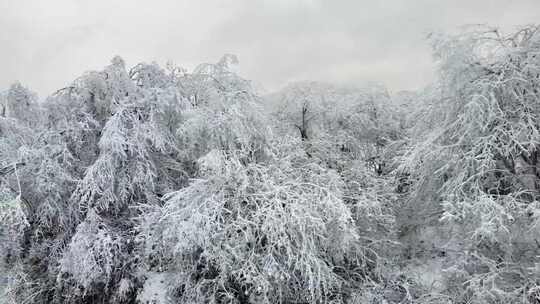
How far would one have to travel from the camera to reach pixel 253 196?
8656mm

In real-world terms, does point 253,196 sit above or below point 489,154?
below

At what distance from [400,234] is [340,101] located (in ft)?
23.5

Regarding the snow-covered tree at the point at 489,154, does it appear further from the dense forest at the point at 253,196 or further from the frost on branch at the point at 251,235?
the frost on branch at the point at 251,235

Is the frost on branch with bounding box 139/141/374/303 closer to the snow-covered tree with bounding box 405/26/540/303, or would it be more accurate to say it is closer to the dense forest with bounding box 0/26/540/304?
the dense forest with bounding box 0/26/540/304

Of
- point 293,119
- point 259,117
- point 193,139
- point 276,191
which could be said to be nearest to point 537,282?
point 276,191

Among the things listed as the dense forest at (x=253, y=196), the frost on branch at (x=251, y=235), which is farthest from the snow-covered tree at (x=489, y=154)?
the frost on branch at (x=251, y=235)

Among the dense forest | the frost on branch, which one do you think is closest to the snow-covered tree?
the dense forest

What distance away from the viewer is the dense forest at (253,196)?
8102 mm

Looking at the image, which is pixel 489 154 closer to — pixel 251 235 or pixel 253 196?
pixel 253 196

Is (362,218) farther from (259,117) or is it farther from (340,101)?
(340,101)

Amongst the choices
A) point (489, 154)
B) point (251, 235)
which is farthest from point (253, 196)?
point (489, 154)

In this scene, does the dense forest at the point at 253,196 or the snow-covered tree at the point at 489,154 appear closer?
the snow-covered tree at the point at 489,154

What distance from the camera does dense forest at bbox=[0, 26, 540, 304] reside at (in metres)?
8.10

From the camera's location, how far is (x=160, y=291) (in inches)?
400
